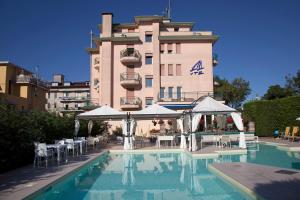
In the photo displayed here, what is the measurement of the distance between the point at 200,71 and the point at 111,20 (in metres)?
13.0

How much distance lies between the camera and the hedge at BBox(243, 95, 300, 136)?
2688cm

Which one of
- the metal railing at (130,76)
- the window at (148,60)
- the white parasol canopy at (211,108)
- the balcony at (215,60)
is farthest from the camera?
the balcony at (215,60)

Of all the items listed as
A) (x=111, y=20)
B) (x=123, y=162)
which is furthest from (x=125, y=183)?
(x=111, y=20)

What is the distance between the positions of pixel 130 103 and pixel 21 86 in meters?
18.3

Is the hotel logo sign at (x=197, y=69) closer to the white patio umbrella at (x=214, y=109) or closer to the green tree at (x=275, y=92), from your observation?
the green tree at (x=275, y=92)

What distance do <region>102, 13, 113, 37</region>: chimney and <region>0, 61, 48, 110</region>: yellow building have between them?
13910mm

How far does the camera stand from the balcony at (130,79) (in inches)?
1433

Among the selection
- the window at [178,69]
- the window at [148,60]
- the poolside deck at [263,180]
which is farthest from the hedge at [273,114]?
the poolside deck at [263,180]

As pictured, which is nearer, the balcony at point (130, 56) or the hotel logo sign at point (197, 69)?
the balcony at point (130, 56)

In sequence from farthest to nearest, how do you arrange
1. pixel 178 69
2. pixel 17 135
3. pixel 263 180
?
pixel 178 69 < pixel 17 135 < pixel 263 180

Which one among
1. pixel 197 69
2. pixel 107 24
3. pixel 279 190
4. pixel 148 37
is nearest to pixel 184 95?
pixel 197 69

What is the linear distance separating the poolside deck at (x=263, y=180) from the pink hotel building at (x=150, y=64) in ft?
83.5

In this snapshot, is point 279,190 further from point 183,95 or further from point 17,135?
point 183,95

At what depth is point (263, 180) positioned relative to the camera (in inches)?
339
